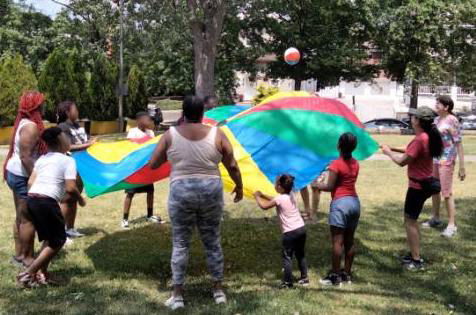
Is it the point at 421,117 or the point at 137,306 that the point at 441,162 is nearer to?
the point at 421,117

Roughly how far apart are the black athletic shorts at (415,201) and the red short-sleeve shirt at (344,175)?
41.0 inches

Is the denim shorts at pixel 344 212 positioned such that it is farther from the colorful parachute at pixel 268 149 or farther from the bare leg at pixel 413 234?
the bare leg at pixel 413 234

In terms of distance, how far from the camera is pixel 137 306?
16.4 ft

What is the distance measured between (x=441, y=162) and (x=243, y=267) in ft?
10.8

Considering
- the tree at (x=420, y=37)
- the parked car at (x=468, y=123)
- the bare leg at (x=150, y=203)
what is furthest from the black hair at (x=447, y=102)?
the parked car at (x=468, y=123)

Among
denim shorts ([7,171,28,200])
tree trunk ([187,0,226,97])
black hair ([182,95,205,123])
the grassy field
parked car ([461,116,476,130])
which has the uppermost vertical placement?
tree trunk ([187,0,226,97])

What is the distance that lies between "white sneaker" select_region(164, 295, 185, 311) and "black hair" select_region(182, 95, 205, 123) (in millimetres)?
1565

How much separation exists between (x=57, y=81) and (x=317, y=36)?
17.1 m

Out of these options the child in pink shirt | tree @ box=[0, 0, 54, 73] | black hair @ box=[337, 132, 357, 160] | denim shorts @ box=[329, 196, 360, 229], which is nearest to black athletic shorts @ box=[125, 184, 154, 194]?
the child in pink shirt

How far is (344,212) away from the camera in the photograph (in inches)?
215

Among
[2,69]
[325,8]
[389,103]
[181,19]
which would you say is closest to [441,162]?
[181,19]

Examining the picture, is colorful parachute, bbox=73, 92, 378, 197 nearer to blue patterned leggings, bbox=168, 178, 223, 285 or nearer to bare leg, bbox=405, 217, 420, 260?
bare leg, bbox=405, 217, 420, 260

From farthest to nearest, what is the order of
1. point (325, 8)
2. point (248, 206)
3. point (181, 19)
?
point (325, 8) → point (181, 19) → point (248, 206)

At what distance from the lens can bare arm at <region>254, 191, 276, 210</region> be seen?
5453 millimetres
